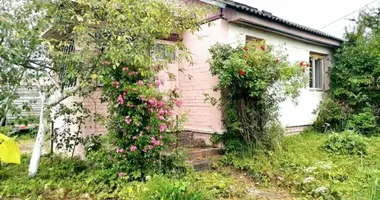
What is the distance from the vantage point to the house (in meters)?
7.57

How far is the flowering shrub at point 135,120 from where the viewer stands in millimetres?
5426

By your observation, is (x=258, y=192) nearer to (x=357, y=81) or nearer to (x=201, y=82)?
(x=201, y=82)

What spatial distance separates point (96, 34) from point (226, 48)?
10.6 feet

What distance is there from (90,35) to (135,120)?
2.05m

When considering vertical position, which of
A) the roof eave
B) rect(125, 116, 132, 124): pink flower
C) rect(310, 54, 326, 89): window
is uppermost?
the roof eave

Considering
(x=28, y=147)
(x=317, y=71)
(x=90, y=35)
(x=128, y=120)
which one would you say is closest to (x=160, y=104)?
(x=128, y=120)

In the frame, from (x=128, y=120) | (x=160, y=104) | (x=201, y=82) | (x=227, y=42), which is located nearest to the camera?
(x=128, y=120)

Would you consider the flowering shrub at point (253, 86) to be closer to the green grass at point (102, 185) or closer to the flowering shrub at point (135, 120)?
the green grass at point (102, 185)

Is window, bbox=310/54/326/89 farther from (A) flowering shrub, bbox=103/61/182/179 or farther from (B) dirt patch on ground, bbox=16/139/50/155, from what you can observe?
(B) dirt patch on ground, bbox=16/139/50/155

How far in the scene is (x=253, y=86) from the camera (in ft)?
22.4

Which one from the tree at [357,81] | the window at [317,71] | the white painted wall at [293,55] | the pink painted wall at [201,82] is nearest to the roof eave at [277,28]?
the white painted wall at [293,55]

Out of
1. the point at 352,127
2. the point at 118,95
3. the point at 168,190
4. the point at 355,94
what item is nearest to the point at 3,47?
the point at 118,95

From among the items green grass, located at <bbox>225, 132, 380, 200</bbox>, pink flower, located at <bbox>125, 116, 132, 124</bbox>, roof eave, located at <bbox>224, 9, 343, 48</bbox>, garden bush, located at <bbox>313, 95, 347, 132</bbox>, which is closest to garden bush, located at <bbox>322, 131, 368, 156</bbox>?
green grass, located at <bbox>225, 132, 380, 200</bbox>

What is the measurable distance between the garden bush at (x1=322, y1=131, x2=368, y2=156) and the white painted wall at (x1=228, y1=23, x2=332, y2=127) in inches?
67.3
